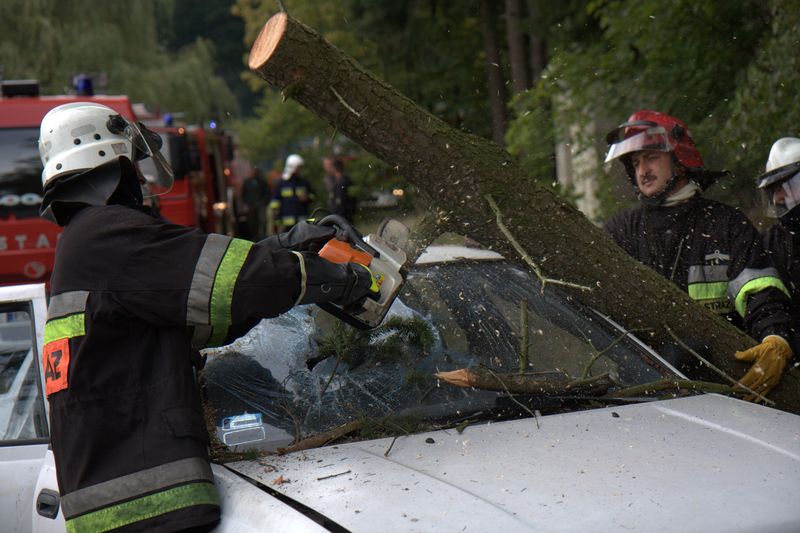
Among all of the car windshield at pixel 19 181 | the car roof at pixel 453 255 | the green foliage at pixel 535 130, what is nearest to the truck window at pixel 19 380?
the car roof at pixel 453 255

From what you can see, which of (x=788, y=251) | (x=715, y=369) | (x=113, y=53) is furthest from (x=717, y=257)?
(x=113, y=53)

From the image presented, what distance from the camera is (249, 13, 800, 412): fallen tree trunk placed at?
115 inches

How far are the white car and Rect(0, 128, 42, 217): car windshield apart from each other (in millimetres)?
5419

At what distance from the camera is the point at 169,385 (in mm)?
2457

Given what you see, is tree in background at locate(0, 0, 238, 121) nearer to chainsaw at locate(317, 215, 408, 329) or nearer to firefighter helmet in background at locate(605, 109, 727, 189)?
firefighter helmet in background at locate(605, 109, 727, 189)

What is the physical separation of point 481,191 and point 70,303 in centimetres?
131

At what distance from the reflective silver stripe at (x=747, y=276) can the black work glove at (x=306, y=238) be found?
5.92 feet

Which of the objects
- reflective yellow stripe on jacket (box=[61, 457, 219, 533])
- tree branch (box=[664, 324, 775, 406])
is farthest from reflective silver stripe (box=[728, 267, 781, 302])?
reflective yellow stripe on jacket (box=[61, 457, 219, 533])

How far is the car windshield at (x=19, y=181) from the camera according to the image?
8148 millimetres

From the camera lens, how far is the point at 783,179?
4.10m

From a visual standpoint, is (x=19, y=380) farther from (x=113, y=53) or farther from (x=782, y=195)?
(x=113, y=53)

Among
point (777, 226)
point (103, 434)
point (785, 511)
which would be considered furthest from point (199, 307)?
point (777, 226)

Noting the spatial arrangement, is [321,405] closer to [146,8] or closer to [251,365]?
[251,365]

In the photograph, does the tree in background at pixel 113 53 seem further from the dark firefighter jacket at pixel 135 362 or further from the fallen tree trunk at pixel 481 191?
the dark firefighter jacket at pixel 135 362
